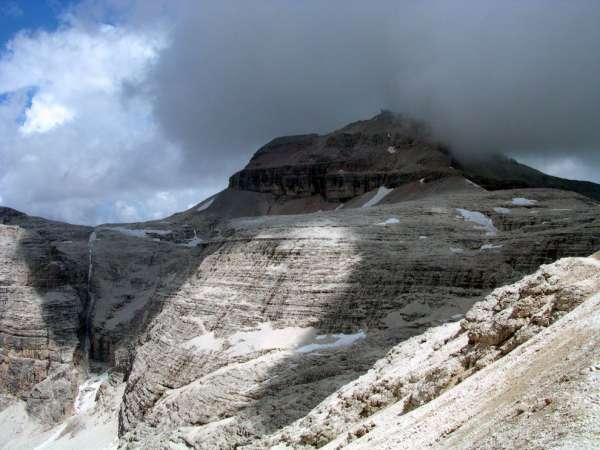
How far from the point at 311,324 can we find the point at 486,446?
2501 cm

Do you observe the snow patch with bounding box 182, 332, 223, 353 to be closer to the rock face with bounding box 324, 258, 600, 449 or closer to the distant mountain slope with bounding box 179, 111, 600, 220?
the rock face with bounding box 324, 258, 600, 449

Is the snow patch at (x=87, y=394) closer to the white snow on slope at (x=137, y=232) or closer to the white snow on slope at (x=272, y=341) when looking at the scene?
the white snow on slope at (x=272, y=341)

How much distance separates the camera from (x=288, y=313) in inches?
1330

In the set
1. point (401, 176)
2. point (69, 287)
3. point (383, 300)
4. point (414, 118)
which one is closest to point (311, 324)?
point (383, 300)

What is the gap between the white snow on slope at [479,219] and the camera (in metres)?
45.8

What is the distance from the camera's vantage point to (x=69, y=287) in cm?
6831

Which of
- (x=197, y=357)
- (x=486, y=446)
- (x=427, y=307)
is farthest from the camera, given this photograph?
(x=197, y=357)

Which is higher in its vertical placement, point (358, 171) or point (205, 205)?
point (358, 171)

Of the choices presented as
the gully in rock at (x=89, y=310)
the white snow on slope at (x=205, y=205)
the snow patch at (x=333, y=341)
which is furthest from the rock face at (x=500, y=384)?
the white snow on slope at (x=205, y=205)

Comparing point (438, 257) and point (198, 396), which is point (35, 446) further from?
point (438, 257)

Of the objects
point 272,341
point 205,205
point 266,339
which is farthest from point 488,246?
point 205,205

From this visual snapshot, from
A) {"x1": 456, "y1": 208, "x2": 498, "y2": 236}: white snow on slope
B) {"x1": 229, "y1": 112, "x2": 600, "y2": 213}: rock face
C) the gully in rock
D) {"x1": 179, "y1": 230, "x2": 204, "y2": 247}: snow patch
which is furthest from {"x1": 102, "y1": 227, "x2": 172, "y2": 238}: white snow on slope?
{"x1": 456, "y1": 208, "x2": 498, "y2": 236}: white snow on slope

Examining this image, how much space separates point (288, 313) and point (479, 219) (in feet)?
67.5

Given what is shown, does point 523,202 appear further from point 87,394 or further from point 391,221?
point 87,394
